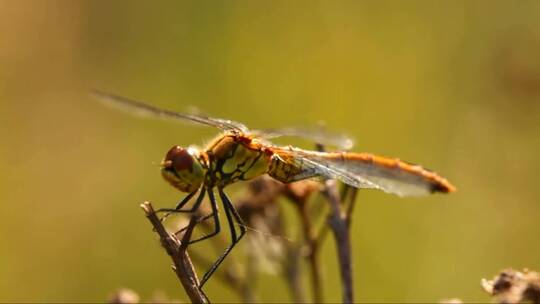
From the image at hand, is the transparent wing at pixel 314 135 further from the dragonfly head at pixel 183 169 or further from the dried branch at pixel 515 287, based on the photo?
the dried branch at pixel 515 287

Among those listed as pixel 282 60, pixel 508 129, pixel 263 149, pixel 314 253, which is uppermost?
pixel 282 60

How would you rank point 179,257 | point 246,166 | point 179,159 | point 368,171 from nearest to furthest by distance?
1. point 179,257
2. point 179,159
3. point 246,166
4. point 368,171

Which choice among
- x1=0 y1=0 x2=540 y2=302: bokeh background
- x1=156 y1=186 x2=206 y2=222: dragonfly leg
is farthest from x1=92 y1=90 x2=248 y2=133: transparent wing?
x1=0 y1=0 x2=540 y2=302: bokeh background

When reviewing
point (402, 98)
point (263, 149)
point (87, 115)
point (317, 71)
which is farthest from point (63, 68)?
point (263, 149)

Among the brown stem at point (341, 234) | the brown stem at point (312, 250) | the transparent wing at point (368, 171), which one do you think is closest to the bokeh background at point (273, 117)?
the brown stem at point (312, 250)

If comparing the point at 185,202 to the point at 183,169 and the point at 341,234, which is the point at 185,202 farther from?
the point at 341,234

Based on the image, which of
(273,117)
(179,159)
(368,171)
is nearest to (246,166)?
(179,159)

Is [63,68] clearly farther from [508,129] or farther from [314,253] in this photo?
[314,253]
